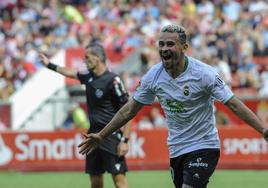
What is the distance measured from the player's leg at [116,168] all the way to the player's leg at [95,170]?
93 millimetres

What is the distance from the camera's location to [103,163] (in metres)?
11.7

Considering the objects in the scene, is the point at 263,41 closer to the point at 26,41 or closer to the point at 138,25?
the point at 138,25

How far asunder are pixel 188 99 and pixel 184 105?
0.27ft

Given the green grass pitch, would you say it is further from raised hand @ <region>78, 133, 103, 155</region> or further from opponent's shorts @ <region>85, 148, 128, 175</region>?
raised hand @ <region>78, 133, 103, 155</region>

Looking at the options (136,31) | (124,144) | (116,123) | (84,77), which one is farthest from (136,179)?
(136,31)

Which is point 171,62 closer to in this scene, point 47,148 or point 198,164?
point 198,164

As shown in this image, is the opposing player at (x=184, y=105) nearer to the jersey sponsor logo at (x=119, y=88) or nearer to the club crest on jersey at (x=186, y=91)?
the club crest on jersey at (x=186, y=91)

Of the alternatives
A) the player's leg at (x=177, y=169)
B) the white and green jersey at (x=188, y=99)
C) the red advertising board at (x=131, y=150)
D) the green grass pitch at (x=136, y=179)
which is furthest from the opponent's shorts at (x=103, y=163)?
the red advertising board at (x=131, y=150)

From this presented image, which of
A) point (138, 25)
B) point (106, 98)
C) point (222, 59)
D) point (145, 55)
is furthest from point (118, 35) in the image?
point (106, 98)

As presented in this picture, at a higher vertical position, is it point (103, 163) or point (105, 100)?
point (105, 100)

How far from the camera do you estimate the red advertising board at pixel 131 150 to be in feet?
61.3

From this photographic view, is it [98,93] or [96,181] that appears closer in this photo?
[96,181]

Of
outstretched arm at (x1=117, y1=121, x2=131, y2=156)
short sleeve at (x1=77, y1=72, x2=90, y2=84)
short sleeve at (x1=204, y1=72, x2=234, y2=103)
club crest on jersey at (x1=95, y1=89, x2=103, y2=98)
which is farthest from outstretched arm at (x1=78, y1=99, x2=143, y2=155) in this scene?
short sleeve at (x1=77, y1=72, x2=90, y2=84)

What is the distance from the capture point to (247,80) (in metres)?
21.8
